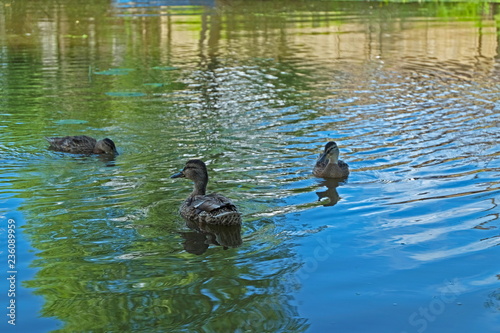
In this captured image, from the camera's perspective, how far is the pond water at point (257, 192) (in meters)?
7.52

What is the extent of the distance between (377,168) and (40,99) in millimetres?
8215

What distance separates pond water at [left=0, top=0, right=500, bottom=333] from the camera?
7.52m

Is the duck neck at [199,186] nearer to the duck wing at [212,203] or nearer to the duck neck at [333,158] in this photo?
the duck wing at [212,203]

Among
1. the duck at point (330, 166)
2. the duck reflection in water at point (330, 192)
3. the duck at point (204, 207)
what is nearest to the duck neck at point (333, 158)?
the duck at point (330, 166)

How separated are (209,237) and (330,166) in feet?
9.34

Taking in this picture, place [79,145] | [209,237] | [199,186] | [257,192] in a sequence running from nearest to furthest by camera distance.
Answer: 1. [209,237]
2. [199,186]
3. [257,192]
4. [79,145]

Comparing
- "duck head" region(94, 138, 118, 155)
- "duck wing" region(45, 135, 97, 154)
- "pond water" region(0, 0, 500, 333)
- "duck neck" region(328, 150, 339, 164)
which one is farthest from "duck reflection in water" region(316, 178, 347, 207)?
"duck wing" region(45, 135, 97, 154)

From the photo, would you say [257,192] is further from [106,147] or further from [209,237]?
[106,147]

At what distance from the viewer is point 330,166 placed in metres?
11.7

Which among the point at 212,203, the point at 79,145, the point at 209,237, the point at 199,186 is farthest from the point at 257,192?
the point at 79,145

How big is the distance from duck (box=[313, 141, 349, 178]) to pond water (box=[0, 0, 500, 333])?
0.16 metres

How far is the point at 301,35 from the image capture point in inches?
1168

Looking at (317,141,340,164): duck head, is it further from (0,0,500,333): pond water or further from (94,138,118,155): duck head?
(94,138,118,155): duck head

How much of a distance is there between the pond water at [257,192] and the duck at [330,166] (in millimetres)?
165
